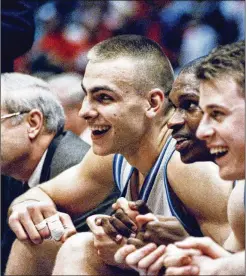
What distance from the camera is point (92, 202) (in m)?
2.26

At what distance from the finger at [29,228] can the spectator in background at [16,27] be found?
2.07ft

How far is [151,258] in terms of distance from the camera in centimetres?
146

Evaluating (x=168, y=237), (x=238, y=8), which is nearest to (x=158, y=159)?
(x=168, y=237)

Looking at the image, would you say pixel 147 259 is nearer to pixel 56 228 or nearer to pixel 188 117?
pixel 188 117

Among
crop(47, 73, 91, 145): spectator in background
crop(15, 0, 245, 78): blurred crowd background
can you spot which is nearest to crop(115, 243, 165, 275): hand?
crop(15, 0, 245, 78): blurred crowd background

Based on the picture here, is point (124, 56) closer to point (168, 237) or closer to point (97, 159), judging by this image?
point (97, 159)

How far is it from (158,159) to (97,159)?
0.30m

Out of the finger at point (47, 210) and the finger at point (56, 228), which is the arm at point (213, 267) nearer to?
the finger at point (56, 228)

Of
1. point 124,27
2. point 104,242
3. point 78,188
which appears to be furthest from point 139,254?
point 124,27

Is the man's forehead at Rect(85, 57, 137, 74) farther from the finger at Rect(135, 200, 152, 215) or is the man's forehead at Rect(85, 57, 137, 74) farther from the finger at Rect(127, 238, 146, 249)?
the finger at Rect(127, 238, 146, 249)

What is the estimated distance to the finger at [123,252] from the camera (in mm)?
1525

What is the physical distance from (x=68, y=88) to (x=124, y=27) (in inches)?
15.1

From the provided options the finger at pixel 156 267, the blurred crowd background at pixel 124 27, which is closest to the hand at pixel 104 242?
the finger at pixel 156 267

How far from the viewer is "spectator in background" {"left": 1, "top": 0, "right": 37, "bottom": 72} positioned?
7.80ft
